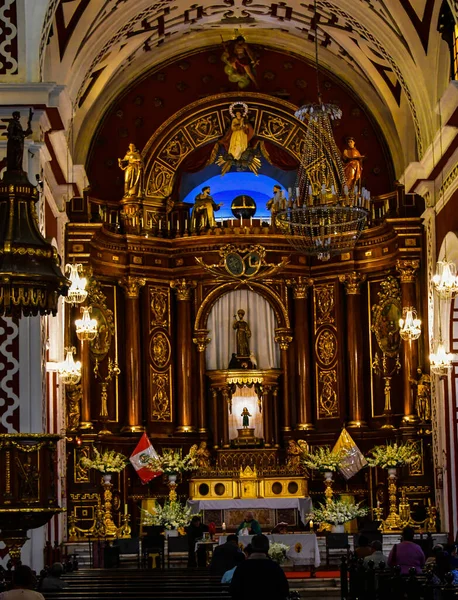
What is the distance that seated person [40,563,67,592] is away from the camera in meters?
14.5

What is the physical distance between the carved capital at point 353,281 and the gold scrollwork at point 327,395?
1798 mm

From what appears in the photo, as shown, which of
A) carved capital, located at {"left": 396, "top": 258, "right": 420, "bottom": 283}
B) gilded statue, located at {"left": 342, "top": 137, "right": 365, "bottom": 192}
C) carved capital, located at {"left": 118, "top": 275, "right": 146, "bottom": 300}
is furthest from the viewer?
carved capital, located at {"left": 118, "top": 275, "right": 146, "bottom": 300}

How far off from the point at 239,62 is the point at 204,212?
11.2 ft

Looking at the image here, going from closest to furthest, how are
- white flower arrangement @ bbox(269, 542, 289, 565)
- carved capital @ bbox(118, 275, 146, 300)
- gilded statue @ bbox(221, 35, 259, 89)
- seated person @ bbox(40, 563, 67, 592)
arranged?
seated person @ bbox(40, 563, 67, 592) → white flower arrangement @ bbox(269, 542, 289, 565) → carved capital @ bbox(118, 275, 146, 300) → gilded statue @ bbox(221, 35, 259, 89)

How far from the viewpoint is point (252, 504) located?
28.0 metres

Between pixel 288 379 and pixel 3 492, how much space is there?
16489 millimetres

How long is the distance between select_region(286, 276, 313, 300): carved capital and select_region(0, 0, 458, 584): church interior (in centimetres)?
6

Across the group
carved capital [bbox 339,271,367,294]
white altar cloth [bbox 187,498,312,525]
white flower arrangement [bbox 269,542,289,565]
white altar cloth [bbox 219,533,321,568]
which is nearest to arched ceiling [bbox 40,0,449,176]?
carved capital [bbox 339,271,367,294]

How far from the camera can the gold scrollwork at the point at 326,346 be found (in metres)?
29.9

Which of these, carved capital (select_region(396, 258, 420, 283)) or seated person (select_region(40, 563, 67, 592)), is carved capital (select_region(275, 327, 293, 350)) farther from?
seated person (select_region(40, 563, 67, 592))

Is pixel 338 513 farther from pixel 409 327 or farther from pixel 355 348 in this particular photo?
pixel 355 348

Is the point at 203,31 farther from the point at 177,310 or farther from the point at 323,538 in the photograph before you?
the point at 323,538

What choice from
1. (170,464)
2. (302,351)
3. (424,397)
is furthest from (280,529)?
(302,351)

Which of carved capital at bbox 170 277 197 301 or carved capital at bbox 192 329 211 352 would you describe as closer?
carved capital at bbox 192 329 211 352
